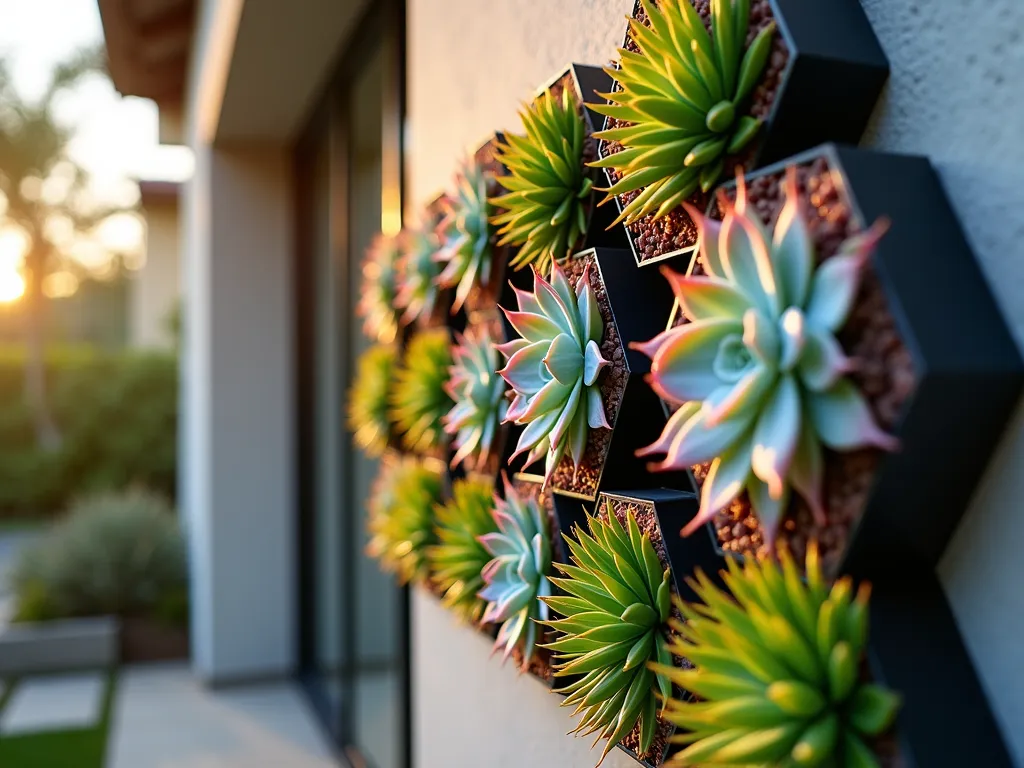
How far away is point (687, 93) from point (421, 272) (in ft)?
3.11

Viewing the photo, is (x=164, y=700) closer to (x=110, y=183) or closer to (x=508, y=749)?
(x=508, y=749)

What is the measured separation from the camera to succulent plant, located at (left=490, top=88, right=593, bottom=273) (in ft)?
3.52

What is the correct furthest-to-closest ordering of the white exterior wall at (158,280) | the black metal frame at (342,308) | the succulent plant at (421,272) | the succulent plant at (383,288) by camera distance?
1. the white exterior wall at (158,280)
2. the black metal frame at (342,308)
3. the succulent plant at (383,288)
4. the succulent plant at (421,272)

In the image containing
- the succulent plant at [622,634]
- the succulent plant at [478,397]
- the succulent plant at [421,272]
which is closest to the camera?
the succulent plant at [622,634]

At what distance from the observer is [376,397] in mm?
2133

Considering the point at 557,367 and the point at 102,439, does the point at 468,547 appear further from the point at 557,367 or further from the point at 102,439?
the point at 102,439

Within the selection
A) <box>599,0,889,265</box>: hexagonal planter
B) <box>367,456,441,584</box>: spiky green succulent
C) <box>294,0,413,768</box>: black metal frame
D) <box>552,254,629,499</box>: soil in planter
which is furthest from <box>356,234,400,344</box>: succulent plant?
<box>599,0,889,265</box>: hexagonal planter

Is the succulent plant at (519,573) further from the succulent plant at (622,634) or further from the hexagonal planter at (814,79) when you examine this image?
the hexagonal planter at (814,79)

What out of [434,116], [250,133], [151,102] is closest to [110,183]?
[151,102]

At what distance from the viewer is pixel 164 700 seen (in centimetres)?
477

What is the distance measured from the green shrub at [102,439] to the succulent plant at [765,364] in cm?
1098

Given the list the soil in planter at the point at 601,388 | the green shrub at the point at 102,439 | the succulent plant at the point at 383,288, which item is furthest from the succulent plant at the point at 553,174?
the green shrub at the point at 102,439

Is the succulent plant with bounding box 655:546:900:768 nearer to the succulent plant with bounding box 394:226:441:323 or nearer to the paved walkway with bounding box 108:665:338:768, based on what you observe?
the succulent plant with bounding box 394:226:441:323

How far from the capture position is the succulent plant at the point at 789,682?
595mm
